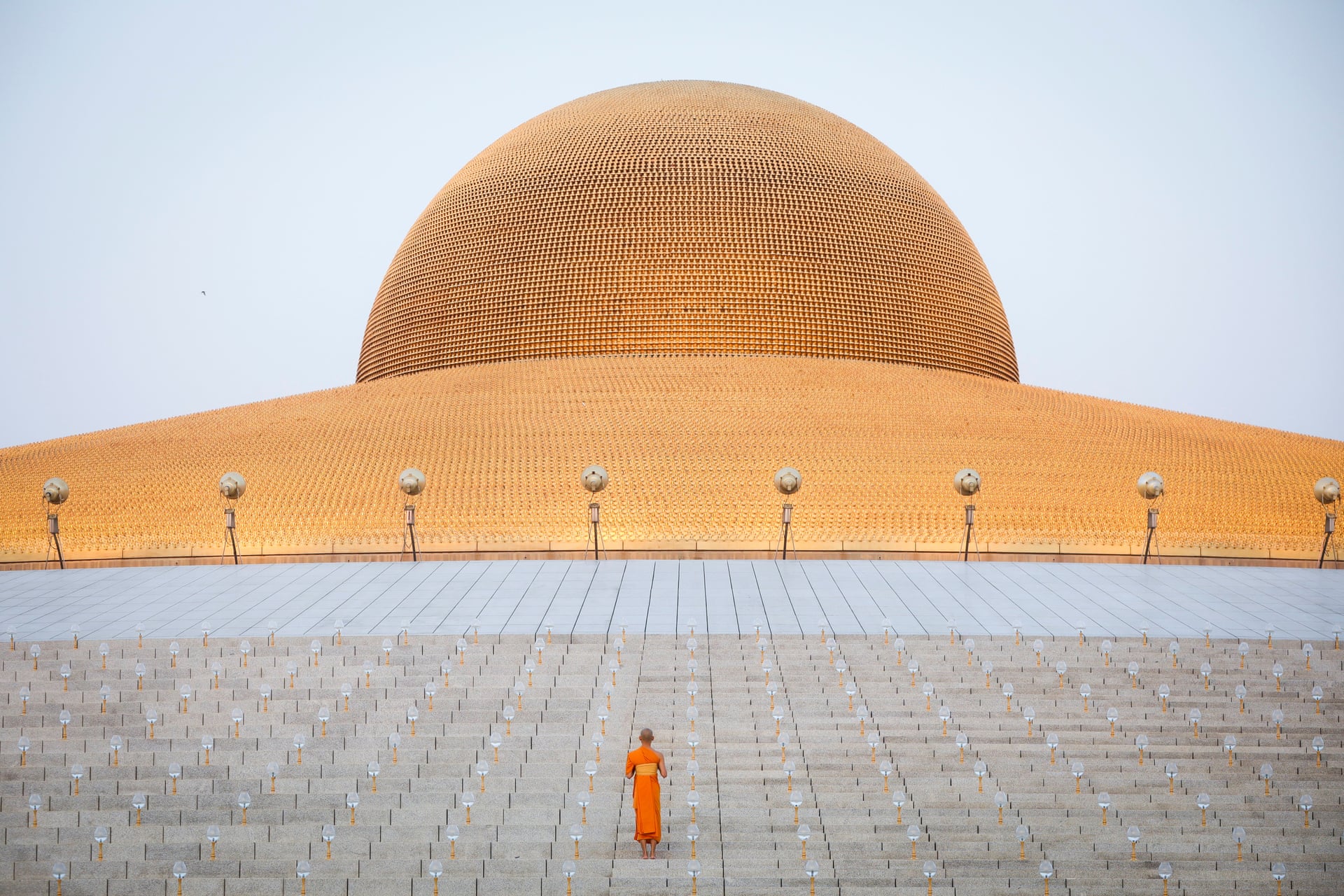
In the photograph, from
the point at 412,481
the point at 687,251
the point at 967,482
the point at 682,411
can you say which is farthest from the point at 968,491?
the point at 687,251

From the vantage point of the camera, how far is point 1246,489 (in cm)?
2033

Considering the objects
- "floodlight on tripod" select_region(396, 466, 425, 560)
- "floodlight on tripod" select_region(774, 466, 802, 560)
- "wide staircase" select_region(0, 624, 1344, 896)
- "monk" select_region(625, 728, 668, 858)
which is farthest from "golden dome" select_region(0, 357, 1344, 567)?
"monk" select_region(625, 728, 668, 858)

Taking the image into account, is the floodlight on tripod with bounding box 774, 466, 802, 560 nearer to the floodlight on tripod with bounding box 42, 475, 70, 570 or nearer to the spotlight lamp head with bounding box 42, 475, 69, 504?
the spotlight lamp head with bounding box 42, 475, 69, 504

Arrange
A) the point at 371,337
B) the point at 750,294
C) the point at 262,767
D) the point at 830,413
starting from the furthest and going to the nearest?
1. the point at 371,337
2. the point at 750,294
3. the point at 830,413
4. the point at 262,767

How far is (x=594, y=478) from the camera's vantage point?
17.9 metres

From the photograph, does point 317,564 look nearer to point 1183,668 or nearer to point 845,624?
point 845,624

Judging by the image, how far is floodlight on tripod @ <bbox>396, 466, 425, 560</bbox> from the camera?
17.8 m

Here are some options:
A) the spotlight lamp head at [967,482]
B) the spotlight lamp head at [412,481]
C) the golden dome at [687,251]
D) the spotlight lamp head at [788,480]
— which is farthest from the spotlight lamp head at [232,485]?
the spotlight lamp head at [967,482]

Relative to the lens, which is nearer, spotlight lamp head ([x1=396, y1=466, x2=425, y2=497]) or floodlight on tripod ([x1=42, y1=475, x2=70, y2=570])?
spotlight lamp head ([x1=396, y1=466, x2=425, y2=497])

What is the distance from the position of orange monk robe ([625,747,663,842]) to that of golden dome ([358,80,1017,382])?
57.3 ft

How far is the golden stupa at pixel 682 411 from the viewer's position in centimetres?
1906

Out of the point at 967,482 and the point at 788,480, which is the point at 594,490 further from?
the point at 967,482

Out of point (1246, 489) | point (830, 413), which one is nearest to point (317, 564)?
point (830, 413)

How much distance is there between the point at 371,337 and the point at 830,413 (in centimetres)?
1360
